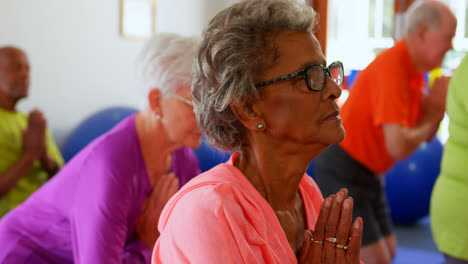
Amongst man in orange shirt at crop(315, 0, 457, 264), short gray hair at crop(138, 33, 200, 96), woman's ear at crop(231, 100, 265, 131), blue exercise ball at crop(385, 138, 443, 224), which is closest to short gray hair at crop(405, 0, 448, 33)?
man in orange shirt at crop(315, 0, 457, 264)

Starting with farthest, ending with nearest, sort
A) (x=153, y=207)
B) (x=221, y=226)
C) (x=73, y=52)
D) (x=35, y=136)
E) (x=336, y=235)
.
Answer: (x=73, y=52), (x=35, y=136), (x=153, y=207), (x=336, y=235), (x=221, y=226)

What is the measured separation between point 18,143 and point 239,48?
1723 millimetres

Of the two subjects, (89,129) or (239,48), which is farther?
(89,129)

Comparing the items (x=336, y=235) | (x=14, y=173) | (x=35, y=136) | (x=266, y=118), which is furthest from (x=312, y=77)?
(x=35, y=136)

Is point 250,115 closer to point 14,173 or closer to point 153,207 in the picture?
point 153,207

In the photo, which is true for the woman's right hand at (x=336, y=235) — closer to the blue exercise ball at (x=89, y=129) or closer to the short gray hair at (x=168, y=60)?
the short gray hair at (x=168, y=60)

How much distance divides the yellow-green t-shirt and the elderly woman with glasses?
1.53 metres

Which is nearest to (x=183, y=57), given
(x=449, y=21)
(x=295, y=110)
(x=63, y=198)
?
(x=63, y=198)

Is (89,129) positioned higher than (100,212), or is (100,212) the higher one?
(100,212)

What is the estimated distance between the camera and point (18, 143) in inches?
86.0

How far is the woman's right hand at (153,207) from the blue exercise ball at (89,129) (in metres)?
1.57

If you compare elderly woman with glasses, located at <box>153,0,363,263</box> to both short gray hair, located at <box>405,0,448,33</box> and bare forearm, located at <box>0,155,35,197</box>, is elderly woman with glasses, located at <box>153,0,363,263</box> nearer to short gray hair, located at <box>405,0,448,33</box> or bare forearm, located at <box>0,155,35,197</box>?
short gray hair, located at <box>405,0,448,33</box>

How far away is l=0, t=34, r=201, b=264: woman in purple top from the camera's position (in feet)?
3.86

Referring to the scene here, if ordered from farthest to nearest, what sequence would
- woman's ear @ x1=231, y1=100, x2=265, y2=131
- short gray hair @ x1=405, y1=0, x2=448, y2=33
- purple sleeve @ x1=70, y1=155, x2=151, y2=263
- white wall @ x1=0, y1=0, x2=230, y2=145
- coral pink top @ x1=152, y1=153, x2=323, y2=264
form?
white wall @ x1=0, y1=0, x2=230, y2=145 < short gray hair @ x1=405, y1=0, x2=448, y2=33 < purple sleeve @ x1=70, y1=155, x2=151, y2=263 < woman's ear @ x1=231, y1=100, x2=265, y2=131 < coral pink top @ x1=152, y1=153, x2=323, y2=264
